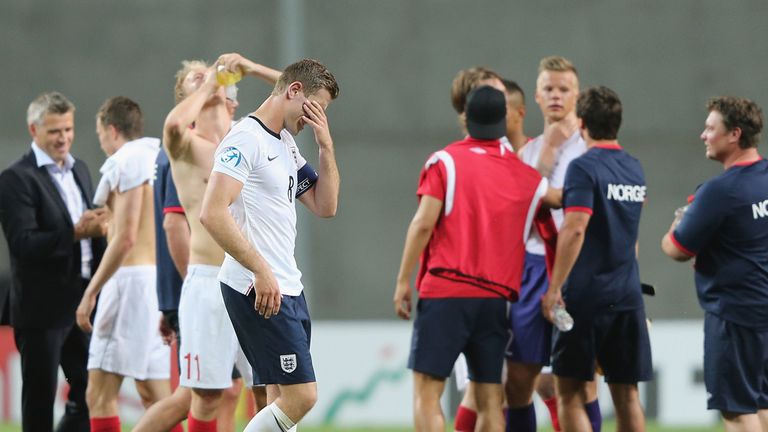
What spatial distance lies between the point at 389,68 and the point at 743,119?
12.4 metres

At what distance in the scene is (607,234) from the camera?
6078mm

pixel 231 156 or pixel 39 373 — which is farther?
pixel 39 373

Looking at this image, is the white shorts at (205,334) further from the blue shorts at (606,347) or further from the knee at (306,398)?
the blue shorts at (606,347)

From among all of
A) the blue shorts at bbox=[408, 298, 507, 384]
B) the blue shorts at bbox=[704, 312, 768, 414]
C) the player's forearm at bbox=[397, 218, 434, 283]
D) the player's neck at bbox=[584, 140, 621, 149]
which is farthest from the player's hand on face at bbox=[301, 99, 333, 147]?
the blue shorts at bbox=[704, 312, 768, 414]

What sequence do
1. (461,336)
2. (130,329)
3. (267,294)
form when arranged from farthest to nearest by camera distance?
1. (130,329)
2. (461,336)
3. (267,294)

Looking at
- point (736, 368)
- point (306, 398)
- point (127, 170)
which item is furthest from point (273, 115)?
point (736, 368)

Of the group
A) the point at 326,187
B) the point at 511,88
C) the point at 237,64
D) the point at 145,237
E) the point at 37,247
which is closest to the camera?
the point at 326,187

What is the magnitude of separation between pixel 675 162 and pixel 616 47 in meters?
1.95

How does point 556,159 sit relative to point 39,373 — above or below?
above

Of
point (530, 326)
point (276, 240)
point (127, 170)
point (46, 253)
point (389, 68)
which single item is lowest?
point (530, 326)

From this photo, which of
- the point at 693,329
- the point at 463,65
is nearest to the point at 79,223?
the point at 693,329

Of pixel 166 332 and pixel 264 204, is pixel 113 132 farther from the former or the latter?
pixel 264 204

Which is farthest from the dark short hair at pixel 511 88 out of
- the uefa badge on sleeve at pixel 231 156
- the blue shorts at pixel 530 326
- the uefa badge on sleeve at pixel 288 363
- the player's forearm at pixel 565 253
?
the uefa badge on sleeve at pixel 288 363

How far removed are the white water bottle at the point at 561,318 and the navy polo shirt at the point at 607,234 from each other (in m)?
0.11
